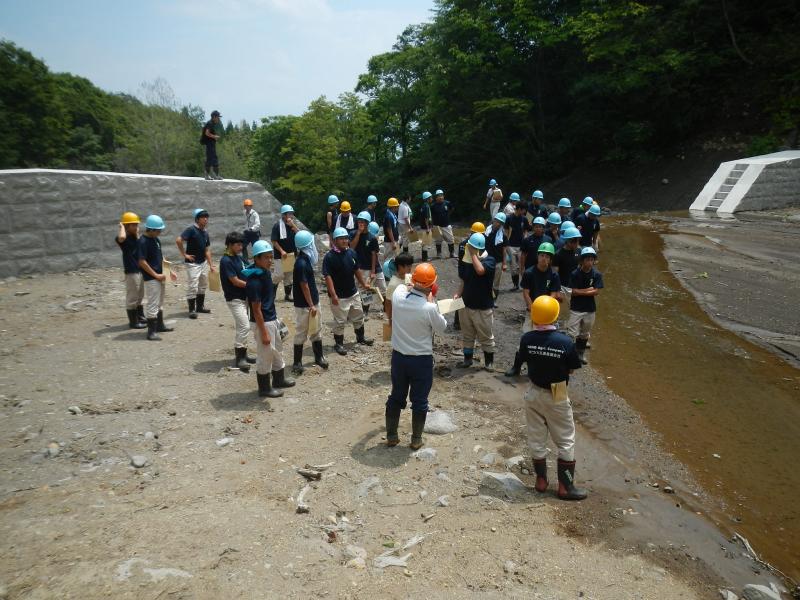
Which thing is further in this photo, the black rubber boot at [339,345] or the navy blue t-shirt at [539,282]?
the black rubber boot at [339,345]

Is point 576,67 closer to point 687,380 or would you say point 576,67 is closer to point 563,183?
point 563,183

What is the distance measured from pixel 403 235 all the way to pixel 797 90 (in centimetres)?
1815

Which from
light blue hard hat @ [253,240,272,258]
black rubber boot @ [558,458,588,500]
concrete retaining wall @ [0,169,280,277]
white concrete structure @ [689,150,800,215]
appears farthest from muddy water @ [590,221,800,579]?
concrete retaining wall @ [0,169,280,277]

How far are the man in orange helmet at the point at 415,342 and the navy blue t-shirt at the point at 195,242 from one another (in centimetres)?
583

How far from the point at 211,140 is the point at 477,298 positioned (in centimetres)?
986

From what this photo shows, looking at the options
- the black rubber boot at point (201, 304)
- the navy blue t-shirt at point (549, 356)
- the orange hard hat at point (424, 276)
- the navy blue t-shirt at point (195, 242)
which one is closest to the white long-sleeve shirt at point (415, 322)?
the orange hard hat at point (424, 276)

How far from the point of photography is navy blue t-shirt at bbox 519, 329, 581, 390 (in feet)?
16.5

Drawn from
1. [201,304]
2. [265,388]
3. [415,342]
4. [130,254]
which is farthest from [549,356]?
[201,304]

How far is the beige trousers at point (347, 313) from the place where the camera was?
8914 millimetres

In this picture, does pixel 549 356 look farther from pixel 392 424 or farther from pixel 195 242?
pixel 195 242

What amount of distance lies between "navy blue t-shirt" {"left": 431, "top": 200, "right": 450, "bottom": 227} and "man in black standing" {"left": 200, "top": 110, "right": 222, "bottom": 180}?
612cm

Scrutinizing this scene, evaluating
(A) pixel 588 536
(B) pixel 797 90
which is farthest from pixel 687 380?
(B) pixel 797 90

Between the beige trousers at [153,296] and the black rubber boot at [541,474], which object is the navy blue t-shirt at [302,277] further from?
the black rubber boot at [541,474]

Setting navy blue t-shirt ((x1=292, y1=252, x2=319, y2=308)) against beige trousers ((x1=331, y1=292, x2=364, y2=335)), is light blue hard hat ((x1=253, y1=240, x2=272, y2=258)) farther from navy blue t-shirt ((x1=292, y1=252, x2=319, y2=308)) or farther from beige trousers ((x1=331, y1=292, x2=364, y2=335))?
beige trousers ((x1=331, y1=292, x2=364, y2=335))
